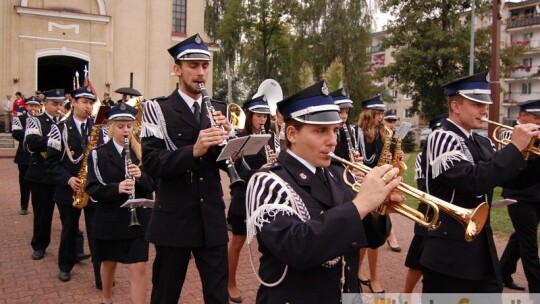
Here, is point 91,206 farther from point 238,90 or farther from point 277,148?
point 238,90

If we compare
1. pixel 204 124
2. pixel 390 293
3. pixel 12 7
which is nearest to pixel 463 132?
pixel 204 124

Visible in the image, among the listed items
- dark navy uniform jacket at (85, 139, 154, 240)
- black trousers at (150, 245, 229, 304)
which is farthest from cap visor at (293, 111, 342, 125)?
dark navy uniform jacket at (85, 139, 154, 240)

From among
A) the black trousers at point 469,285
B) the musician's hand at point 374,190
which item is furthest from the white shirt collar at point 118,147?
the musician's hand at point 374,190

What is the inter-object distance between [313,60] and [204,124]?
33.3m

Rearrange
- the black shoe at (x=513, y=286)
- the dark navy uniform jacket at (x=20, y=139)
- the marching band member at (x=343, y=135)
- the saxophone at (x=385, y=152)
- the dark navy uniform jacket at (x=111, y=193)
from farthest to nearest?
1. the dark navy uniform jacket at (x=20, y=139)
2. the saxophone at (x=385, y=152)
3. the black shoe at (x=513, y=286)
4. the marching band member at (x=343, y=135)
5. the dark navy uniform jacket at (x=111, y=193)

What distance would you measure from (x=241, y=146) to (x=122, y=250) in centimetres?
216

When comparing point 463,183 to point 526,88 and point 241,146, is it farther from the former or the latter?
point 526,88

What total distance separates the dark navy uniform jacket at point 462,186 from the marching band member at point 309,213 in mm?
1338

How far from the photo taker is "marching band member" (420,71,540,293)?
404 centimetres

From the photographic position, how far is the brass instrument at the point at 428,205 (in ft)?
9.57

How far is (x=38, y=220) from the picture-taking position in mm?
8039

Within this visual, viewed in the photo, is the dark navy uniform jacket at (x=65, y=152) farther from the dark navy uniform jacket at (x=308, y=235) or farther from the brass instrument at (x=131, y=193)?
the dark navy uniform jacket at (x=308, y=235)

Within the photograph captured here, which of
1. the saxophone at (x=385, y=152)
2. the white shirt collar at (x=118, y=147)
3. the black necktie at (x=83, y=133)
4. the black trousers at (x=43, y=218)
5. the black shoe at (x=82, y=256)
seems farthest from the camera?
the black trousers at (x=43, y=218)

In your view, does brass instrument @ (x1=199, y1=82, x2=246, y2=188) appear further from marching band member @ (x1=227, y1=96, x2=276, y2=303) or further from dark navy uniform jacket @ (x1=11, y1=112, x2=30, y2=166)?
dark navy uniform jacket @ (x1=11, y1=112, x2=30, y2=166)
